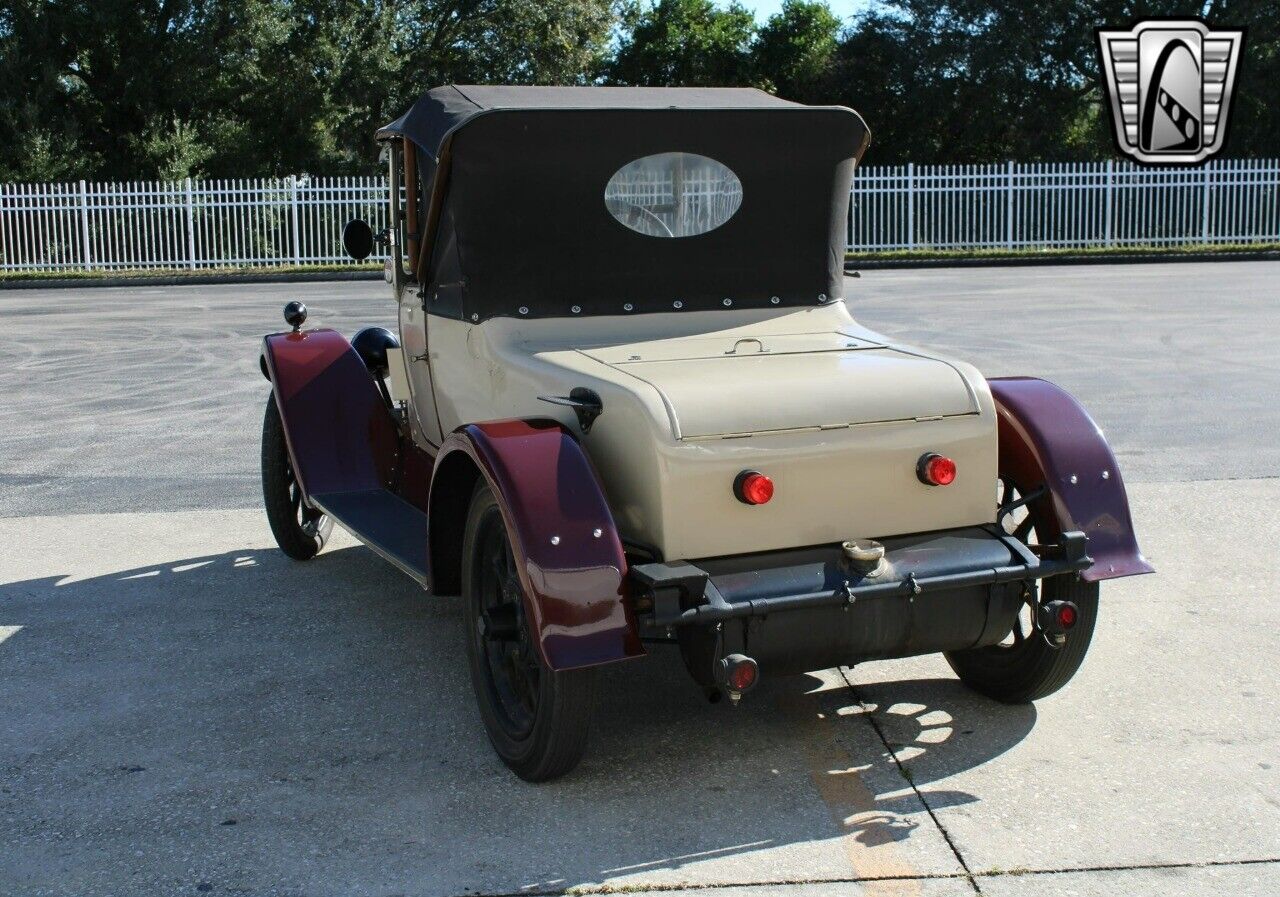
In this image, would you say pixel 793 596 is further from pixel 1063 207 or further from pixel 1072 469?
pixel 1063 207

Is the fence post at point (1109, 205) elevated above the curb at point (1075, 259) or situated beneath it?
elevated above

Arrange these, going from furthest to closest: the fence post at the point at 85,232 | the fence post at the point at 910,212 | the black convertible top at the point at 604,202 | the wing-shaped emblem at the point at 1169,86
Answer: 1. the fence post at the point at 910,212
2. the fence post at the point at 85,232
3. the wing-shaped emblem at the point at 1169,86
4. the black convertible top at the point at 604,202

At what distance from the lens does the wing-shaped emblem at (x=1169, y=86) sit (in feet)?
80.6

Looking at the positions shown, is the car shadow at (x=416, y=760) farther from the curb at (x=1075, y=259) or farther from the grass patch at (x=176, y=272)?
the curb at (x=1075, y=259)

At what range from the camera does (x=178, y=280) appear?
26125 millimetres

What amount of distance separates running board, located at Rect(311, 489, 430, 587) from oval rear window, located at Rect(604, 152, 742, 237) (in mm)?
1394

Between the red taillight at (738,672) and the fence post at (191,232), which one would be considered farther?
the fence post at (191,232)

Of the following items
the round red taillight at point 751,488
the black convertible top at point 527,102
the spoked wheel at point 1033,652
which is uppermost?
the black convertible top at point 527,102


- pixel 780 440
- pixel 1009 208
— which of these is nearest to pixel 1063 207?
pixel 1009 208

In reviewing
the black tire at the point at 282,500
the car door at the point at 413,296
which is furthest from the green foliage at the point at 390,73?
the car door at the point at 413,296

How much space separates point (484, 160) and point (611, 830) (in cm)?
231

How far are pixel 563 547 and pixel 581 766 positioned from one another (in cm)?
76

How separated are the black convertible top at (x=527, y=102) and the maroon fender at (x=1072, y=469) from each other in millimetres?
1378

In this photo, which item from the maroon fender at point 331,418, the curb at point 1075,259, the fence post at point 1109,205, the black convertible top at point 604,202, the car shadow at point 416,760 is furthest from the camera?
the fence post at point 1109,205
